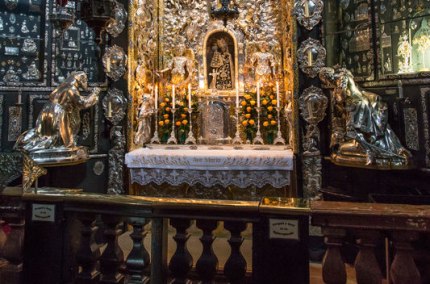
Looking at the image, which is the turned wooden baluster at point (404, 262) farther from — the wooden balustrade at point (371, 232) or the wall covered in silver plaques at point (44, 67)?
the wall covered in silver plaques at point (44, 67)

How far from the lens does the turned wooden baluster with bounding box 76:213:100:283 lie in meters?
2.27

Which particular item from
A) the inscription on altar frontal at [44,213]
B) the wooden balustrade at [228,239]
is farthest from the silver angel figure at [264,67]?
the inscription on altar frontal at [44,213]

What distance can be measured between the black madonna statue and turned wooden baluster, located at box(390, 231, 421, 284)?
8.30ft

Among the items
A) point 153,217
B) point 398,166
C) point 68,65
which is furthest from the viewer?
point 68,65

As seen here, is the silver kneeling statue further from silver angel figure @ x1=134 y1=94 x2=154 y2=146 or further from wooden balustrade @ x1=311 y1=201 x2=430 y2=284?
wooden balustrade @ x1=311 y1=201 x2=430 y2=284

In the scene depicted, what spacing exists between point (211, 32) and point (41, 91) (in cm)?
309

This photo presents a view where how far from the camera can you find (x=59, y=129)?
480cm

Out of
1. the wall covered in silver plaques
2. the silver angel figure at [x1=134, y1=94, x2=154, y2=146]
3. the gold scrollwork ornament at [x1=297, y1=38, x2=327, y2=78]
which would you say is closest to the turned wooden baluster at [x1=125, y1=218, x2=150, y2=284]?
the wall covered in silver plaques

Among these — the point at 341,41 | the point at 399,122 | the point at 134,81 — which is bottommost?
the point at 399,122

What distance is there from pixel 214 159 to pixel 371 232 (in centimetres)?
326

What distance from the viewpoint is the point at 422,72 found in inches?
170

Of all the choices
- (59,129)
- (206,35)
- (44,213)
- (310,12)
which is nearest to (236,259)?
(44,213)

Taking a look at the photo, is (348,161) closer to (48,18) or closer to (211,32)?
(211,32)

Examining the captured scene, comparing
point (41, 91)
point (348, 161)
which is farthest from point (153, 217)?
point (41, 91)
